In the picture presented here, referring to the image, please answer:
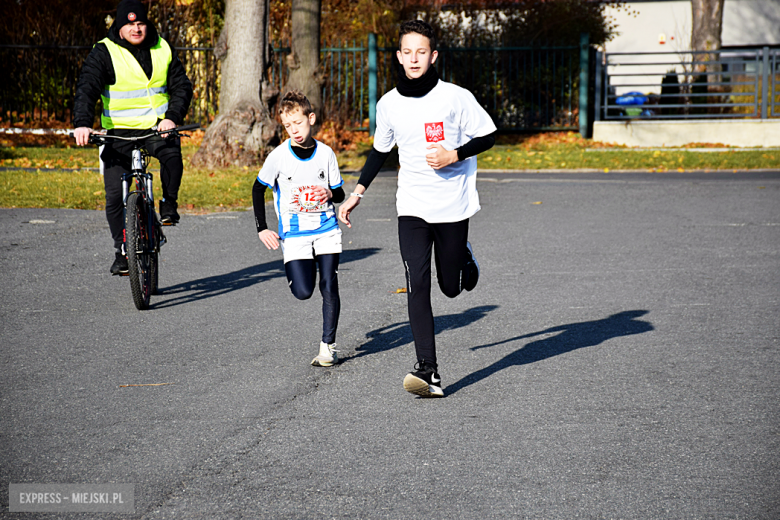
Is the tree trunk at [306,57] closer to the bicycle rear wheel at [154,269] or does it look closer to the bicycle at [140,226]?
the bicycle at [140,226]

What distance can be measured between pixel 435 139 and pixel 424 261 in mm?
642

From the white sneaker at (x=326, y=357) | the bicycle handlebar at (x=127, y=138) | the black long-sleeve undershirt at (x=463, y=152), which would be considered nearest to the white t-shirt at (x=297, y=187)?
the black long-sleeve undershirt at (x=463, y=152)

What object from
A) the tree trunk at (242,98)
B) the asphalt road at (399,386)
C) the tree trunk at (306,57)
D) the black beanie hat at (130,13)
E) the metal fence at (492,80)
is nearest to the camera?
the asphalt road at (399,386)

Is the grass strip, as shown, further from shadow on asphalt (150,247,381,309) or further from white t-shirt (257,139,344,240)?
white t-shirt (257,139,344,240)

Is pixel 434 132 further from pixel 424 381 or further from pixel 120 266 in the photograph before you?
pixel 120 266

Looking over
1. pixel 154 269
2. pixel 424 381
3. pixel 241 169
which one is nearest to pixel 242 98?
pixel 241 169

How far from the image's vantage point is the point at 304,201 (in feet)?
17.5

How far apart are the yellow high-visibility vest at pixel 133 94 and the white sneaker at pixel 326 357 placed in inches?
119

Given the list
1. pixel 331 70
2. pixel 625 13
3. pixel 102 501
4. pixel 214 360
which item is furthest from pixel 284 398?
pixel 625 13

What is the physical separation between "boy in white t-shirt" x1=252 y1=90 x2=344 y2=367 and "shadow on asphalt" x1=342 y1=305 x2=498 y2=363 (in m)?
0.43

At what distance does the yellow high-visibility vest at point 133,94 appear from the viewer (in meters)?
7.24

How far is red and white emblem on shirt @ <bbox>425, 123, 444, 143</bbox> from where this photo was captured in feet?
15.4

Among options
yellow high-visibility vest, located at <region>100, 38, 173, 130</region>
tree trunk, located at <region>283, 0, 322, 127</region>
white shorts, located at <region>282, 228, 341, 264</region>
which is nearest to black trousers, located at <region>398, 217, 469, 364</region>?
white shorts, located at <region>282, 228, 341, 264</region>

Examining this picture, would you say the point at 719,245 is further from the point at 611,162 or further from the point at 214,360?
the point at 611,162
